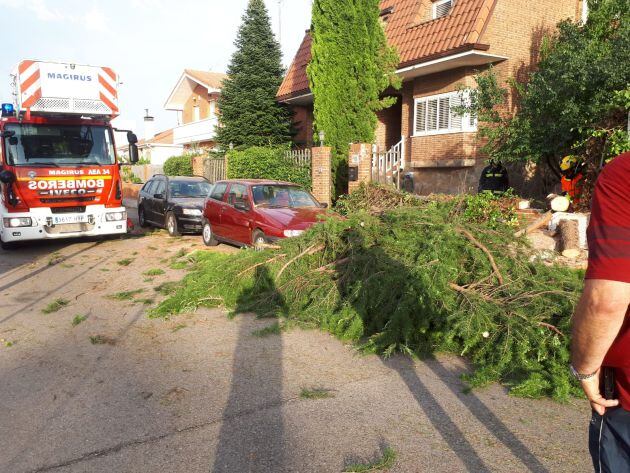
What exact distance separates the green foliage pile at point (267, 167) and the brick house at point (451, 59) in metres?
3.78

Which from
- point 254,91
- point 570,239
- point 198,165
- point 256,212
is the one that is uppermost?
point 254,91

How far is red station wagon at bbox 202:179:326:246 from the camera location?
9.94 m

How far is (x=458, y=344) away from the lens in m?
5.28

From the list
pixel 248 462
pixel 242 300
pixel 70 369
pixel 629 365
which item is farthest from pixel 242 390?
pixel 629 365

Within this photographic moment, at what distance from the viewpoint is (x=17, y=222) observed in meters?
10.9

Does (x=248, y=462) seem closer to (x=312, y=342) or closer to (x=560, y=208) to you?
(x=312, y=342)

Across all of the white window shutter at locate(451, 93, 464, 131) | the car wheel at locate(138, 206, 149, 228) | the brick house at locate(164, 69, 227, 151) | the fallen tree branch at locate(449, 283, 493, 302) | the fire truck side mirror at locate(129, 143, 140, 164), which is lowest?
the car wheel at locate(138, 206, 149, 228)

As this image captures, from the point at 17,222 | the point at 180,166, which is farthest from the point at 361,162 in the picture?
the point at 180,166

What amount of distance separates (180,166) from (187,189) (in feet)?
41.8

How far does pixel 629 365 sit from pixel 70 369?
16.0ft

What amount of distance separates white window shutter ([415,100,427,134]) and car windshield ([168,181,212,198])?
7.35 meters

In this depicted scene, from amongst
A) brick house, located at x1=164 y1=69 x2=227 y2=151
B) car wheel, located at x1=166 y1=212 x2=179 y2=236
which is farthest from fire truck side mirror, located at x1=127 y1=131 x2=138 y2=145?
brick house, located at x1=164 y1=69 x2=227 y2=151

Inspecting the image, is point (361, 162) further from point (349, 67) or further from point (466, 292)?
point (466, 292)

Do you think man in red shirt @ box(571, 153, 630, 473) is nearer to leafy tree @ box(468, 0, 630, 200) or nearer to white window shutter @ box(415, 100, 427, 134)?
leafy tree @ box(468, 0, 630, 200)
